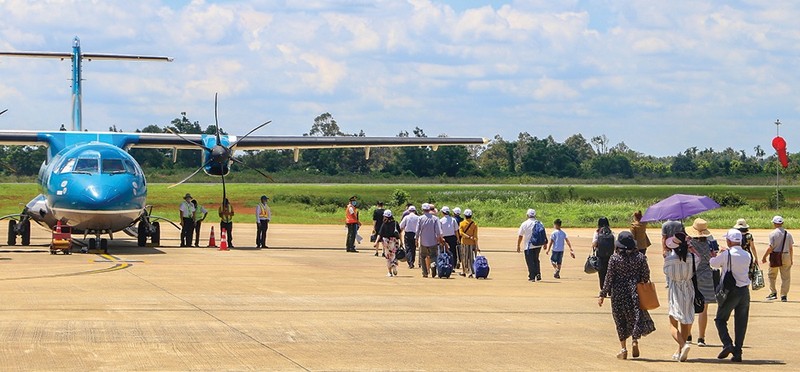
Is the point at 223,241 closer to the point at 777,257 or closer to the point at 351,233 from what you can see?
the point at 351,233

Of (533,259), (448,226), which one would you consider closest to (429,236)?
(448,226)

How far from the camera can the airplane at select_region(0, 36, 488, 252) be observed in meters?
26.1

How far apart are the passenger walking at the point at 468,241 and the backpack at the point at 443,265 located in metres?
0.46

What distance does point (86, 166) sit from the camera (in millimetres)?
26656

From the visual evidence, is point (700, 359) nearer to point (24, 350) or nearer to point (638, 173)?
point (24, 350)

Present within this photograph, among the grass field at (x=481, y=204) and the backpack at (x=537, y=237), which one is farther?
the grass field at (x=481, y=204)

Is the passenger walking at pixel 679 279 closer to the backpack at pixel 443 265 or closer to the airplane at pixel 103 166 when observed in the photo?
the backpack at pixel 443 265

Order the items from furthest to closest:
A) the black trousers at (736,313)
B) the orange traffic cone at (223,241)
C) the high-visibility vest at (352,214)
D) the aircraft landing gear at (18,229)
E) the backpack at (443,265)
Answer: the aircraft landing gear at (18,229), the orange traffic cone at (223,241), the high-visibility vest at (352,214), the backpack at (443,265), the black trousers at (736,313)

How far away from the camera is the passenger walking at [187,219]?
30.8m

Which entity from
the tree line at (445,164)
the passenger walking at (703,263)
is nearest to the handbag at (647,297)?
the passenger walking at (703,263)

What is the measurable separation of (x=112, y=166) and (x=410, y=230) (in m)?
7.65

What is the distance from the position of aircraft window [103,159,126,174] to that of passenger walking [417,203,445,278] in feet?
27.7

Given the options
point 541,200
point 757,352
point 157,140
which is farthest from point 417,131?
point 757,352

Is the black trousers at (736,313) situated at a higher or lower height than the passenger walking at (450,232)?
lower
